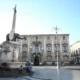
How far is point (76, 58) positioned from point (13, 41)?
183ft

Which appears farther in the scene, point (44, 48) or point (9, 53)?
point (44, 48)

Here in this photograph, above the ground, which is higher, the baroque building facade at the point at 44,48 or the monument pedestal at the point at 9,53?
the baroque building facade at the point at 44,48

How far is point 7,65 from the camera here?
66.3 feet

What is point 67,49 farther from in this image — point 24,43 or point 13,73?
point 13,73

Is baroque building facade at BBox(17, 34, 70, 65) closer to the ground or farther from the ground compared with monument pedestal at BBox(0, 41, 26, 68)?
farther from the ground

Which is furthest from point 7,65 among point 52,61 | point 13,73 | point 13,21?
point 52,61

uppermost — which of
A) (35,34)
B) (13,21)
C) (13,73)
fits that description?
(35,34)

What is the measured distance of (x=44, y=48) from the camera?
66.8 meters

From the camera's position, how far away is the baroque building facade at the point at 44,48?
6544 centimetres

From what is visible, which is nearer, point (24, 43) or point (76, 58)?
point (24, 43)

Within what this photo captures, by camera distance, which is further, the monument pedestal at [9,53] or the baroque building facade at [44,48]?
the baroque building facade at [44,48]

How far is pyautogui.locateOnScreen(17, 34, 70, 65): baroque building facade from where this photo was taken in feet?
215

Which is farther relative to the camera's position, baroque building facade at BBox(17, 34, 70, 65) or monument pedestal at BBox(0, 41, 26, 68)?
baroque building facade at BBox(17, 34, 70, 65)

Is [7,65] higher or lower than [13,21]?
lower
